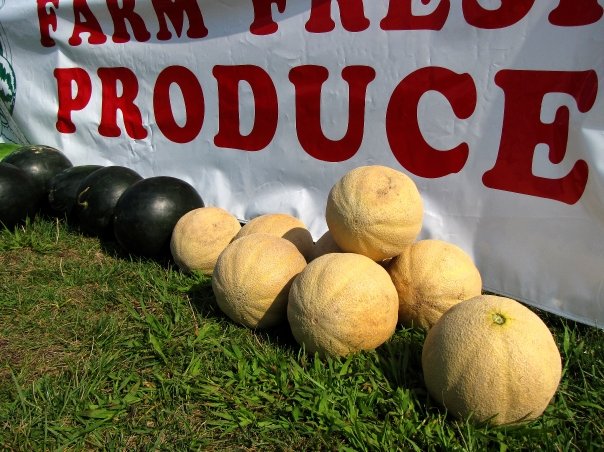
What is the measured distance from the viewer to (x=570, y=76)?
3.13 meters

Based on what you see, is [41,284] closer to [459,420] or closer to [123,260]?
[123,260]

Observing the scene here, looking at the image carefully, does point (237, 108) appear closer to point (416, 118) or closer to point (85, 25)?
point (416, 118)

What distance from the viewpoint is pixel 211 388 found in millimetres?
2631

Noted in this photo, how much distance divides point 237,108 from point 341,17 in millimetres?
1136

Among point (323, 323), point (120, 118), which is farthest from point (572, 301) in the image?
point (120, 118)

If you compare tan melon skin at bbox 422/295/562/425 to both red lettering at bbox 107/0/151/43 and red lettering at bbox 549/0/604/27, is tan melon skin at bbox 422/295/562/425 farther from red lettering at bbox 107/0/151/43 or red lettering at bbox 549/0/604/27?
red lettering at bbox 107/0/151/43

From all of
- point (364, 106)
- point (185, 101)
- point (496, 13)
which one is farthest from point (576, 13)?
point (185, 101)

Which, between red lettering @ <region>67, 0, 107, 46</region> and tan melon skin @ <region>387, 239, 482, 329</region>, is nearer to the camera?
tan melon skin @ <region>387, 239, 482, 329</region>

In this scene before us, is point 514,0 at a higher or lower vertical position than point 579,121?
higher

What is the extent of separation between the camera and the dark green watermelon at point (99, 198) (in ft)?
14.2

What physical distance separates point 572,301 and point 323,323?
1.60 meters

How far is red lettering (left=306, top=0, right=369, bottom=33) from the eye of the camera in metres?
3.85

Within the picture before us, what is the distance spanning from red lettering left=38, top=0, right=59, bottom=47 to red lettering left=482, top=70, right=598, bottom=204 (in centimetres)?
426

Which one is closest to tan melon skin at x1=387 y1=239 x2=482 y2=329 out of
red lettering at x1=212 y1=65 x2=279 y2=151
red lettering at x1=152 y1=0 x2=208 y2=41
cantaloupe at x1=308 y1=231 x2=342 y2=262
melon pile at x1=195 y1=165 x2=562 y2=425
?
melon pile at x1=195 y1=165 x2=562 y2=425
